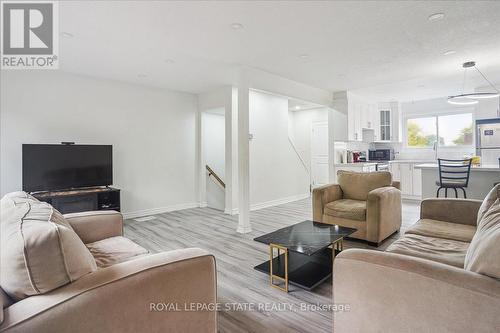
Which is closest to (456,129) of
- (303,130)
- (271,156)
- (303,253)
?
(303,130)

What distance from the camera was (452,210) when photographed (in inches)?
104

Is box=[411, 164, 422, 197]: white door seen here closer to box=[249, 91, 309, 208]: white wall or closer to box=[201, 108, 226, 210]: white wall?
box=[249, 91, 309, 208]: white wall

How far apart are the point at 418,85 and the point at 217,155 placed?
4.68 m

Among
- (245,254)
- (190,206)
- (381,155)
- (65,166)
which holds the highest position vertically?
(381,155)

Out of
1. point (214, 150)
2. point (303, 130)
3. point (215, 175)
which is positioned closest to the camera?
point (215, 175)

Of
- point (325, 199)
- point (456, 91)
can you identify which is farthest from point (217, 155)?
point (456, 91)

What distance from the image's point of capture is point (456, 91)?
6199 millimetres

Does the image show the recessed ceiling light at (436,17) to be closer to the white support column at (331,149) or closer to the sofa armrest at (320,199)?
the sofa armrest at (320,199)

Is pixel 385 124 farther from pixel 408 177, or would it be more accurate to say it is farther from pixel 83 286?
pixel 83 286

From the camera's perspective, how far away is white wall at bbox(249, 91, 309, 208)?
221 inches

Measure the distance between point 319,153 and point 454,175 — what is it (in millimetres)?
3475

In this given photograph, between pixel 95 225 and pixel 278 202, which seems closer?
pixel 95 225

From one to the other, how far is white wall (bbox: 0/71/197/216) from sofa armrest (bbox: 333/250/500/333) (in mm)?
4588

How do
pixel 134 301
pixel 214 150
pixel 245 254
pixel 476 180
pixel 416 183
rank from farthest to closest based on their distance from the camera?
pixel 214 150
pixel 416 183
pixel 476 180
pixel 245 254
pixel 134 301
